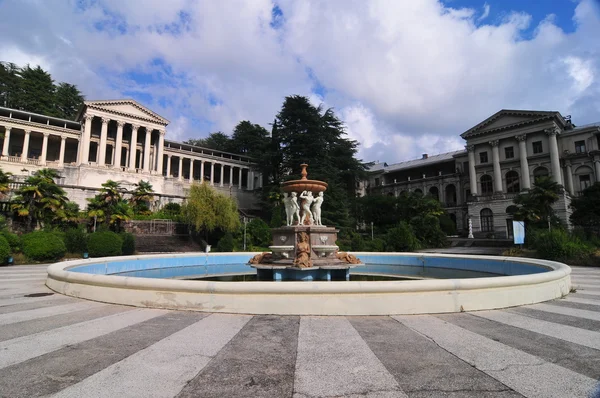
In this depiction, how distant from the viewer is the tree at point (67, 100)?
62.4 metres

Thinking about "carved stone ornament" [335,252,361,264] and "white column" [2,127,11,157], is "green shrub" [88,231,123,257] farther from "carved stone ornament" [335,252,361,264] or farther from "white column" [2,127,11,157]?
"white column" [2,127,11,157]

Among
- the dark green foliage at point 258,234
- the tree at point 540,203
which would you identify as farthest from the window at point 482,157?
the dark green foliage at point 258,234

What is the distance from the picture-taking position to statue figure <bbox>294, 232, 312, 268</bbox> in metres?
12.2

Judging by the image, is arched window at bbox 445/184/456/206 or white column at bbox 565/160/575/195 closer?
white column at bbox 565/160/575/195

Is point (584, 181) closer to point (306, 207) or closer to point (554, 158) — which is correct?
point (554, 158)

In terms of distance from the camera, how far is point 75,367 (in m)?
3.73

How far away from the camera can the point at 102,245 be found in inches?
838

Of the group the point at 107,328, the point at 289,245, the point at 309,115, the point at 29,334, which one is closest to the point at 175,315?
the point at 107,328

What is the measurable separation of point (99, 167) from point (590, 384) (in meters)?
57.5

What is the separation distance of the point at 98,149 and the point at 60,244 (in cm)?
3880

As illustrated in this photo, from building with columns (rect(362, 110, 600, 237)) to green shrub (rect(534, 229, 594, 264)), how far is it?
33.0 m

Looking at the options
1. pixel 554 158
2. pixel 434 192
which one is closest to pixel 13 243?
pixel 554 158

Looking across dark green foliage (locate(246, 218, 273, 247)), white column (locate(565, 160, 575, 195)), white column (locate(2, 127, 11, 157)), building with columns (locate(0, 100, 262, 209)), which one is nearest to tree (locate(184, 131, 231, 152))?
building with columns (locate(0, 100, 262, 209))

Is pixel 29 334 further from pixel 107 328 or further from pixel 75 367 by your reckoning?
pixel 75 367
